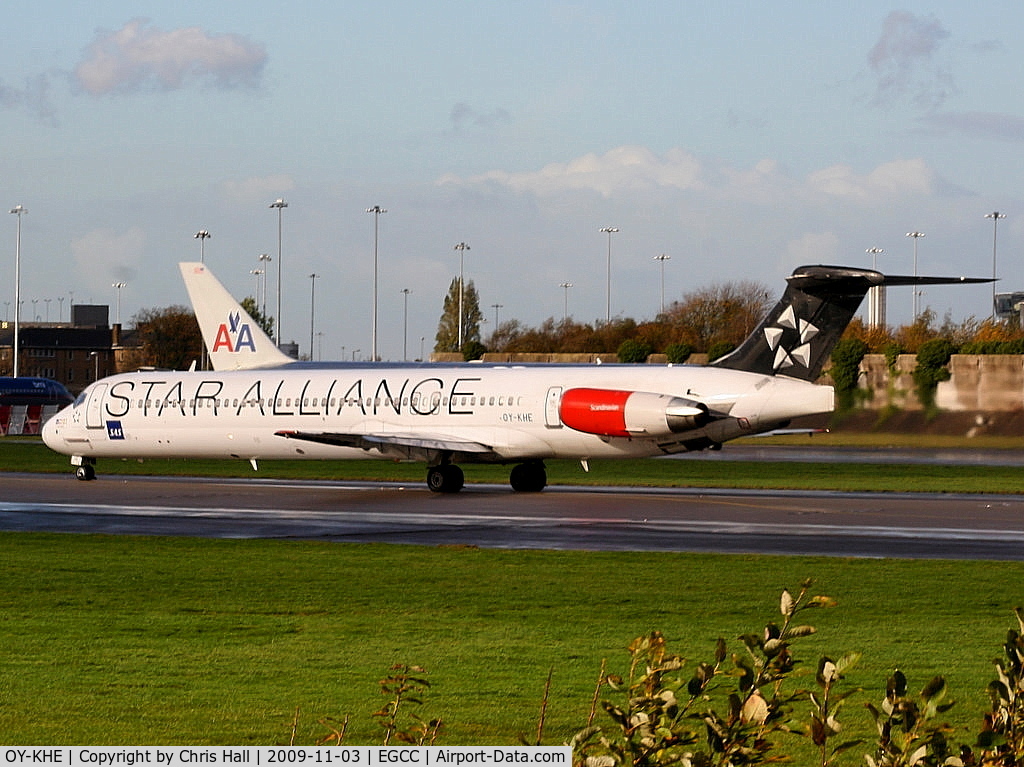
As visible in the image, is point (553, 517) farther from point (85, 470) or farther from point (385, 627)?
point (85, 470)

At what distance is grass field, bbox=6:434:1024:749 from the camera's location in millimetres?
10758

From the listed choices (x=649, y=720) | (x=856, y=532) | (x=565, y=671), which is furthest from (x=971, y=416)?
(x=649, y=720)

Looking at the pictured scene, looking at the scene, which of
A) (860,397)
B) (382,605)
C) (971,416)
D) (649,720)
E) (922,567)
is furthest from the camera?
(971,416)

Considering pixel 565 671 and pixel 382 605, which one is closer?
pixel 565 671

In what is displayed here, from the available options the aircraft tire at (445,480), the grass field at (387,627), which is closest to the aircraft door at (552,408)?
the aircraft tire at (445,480)

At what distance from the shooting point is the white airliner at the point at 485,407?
3422cm

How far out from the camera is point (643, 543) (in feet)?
78.6

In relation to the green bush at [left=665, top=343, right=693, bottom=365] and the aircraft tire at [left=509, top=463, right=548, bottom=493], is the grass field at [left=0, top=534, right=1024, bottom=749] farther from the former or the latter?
the green bush at [left=665, top=343, right=693, bottom=365]

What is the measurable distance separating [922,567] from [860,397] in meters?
33.9

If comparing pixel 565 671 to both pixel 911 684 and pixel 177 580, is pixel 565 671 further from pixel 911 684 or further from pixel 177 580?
pixel 177 580

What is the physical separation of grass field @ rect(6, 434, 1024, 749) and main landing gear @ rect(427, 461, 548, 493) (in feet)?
43.6

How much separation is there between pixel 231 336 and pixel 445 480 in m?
18.7

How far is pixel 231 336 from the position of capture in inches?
2093
